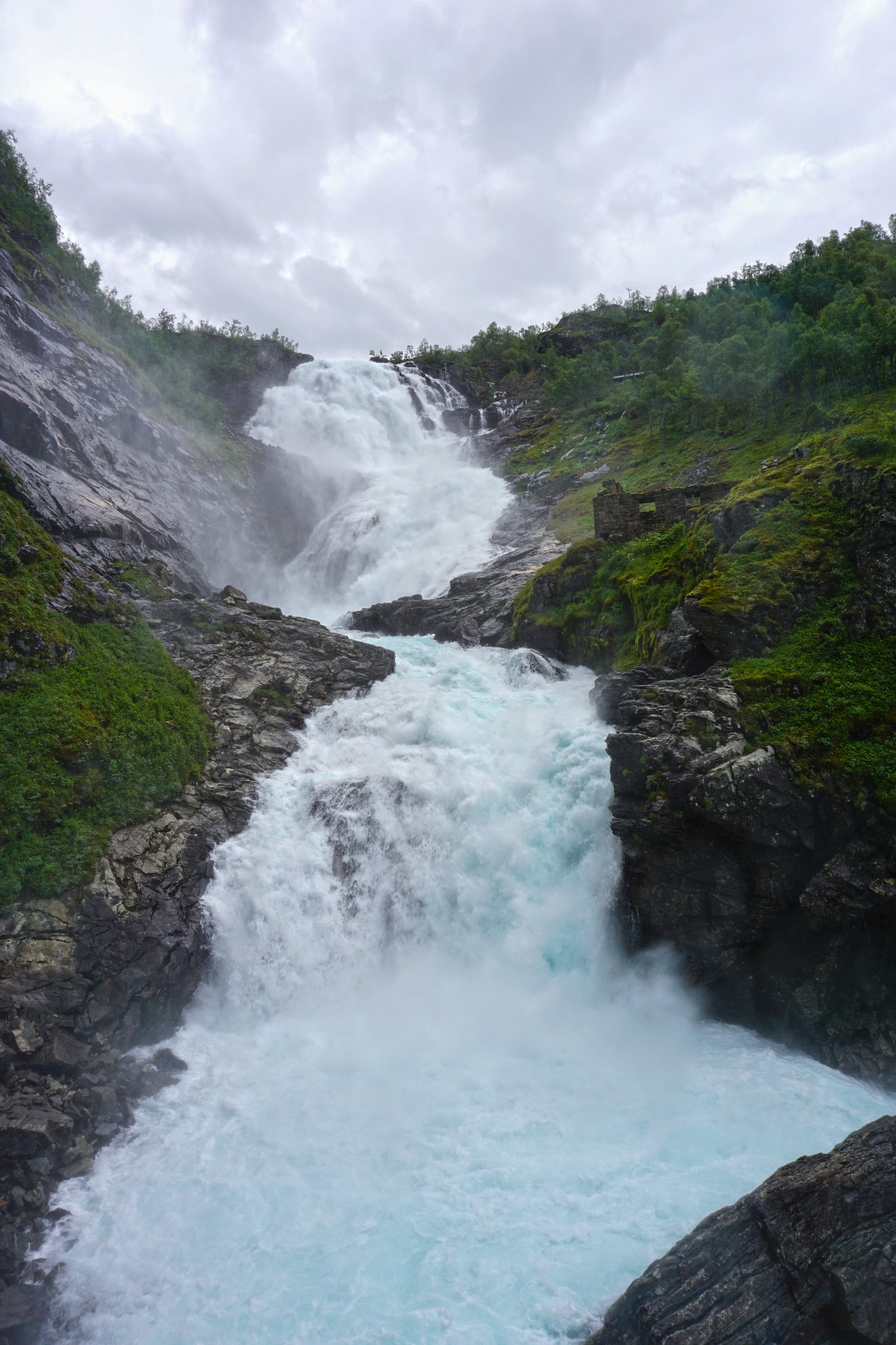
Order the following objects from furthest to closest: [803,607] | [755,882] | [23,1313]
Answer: [803,607]
[755,882]
[23,1313]

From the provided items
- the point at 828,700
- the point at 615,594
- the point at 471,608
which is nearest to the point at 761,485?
the point at 615,594

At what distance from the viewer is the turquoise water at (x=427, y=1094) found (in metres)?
7.99

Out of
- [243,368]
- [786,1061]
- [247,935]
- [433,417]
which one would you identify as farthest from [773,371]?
[243,368]

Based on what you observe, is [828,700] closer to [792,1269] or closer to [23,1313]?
[792,1269]

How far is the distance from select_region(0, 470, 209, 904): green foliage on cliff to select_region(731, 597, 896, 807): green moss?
13.3 metres

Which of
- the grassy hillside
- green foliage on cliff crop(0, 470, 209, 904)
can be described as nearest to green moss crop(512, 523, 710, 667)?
the grassy hillside

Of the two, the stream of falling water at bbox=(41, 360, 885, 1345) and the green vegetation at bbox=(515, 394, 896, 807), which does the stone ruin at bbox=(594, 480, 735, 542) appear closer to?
the green vegetation at bbox=(515, 394, 896, 807)

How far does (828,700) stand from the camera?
498 inches

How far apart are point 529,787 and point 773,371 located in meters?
34.3

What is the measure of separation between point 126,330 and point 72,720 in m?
48.7

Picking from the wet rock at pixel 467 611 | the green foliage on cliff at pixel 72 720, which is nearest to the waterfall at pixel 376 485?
the wet rock at pixel 467 611

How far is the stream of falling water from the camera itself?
7.98m

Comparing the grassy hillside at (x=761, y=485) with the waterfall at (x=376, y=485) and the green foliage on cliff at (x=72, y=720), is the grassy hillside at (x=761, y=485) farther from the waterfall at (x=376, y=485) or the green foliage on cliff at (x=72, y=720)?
the green foliage on cliff at (x=72, y=720)

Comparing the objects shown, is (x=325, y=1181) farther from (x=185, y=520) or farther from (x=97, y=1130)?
(x=185, y=520)
